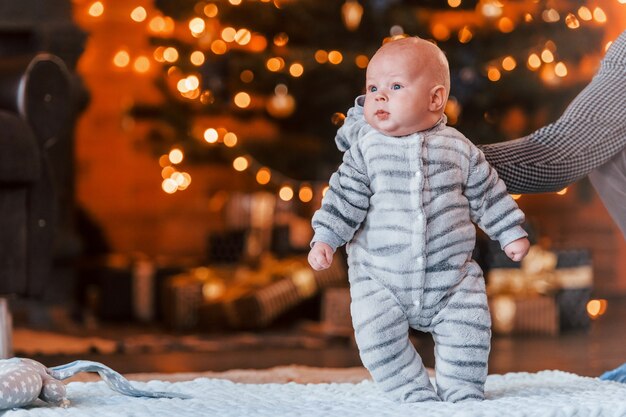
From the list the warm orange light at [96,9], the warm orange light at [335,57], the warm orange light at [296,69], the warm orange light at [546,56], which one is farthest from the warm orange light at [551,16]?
the warm orange light at [96,9]

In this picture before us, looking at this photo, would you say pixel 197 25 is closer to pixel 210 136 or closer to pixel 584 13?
pixel 210 136

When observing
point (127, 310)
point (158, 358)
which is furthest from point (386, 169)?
point (127, 310)

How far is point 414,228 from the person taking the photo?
1239mm

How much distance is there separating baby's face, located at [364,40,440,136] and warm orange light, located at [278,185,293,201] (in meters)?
2.25

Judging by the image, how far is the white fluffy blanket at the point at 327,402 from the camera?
44.4 inches

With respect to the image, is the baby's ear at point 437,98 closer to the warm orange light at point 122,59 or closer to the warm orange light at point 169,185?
the warm orange light at point 169,185

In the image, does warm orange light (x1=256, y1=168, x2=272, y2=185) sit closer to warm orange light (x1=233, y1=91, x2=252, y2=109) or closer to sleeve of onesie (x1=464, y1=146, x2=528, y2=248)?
warm orange light (x1=233, y1=91, x2=252, y2=109)

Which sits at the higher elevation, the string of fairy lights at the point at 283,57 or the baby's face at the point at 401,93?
the string of fairy lights at the point at 283,57

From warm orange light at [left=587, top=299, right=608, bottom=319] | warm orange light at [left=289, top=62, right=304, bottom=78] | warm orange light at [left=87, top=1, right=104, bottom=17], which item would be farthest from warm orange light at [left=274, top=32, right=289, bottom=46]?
warm orange light at [left=587, top=299, right=608, bottom=319]

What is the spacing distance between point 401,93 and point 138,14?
Answer: 2995mm

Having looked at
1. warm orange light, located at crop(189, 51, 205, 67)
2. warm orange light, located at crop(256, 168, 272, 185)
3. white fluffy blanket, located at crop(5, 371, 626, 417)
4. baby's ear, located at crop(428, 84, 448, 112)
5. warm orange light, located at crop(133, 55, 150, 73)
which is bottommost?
white fluffy blanket, located at crop(5, 371, 626, 417)

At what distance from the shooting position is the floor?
2.26 metres

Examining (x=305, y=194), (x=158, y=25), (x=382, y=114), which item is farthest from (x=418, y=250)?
(x=158, y=25)

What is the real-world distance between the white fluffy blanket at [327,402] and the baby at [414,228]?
6cm
